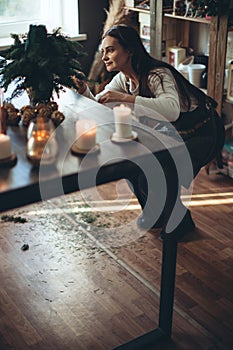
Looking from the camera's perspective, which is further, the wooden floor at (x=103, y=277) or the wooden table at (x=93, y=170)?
the wooden floor at (x=103, y=277)

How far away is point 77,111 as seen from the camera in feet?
8.61

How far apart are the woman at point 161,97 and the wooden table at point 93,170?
40 centimetres

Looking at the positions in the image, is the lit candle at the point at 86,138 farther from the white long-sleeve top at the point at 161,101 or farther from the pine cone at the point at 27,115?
the white long-sleeve top at the point at 161,101

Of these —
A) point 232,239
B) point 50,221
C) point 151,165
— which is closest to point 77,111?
point 151,165

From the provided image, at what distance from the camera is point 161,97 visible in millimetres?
2846

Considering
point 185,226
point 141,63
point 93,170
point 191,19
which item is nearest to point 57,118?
point 93,170

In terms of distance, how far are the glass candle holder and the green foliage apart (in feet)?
1.17

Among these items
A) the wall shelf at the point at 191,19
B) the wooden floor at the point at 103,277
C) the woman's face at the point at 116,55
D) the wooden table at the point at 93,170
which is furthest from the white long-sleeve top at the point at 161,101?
the wall shelf at the point at 191,19

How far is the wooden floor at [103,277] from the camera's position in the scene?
7.98 feet

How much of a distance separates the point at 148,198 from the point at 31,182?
4.39 feet

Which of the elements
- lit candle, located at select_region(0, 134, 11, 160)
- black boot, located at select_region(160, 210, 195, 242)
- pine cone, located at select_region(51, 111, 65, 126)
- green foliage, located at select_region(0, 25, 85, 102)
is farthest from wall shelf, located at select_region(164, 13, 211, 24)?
lit candle, located at select_region(0, 134, 11, 160)

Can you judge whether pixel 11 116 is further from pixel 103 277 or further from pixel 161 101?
pixel 103 277

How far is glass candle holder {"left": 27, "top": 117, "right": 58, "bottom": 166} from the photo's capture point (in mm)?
2055

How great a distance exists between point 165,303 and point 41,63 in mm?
1118
